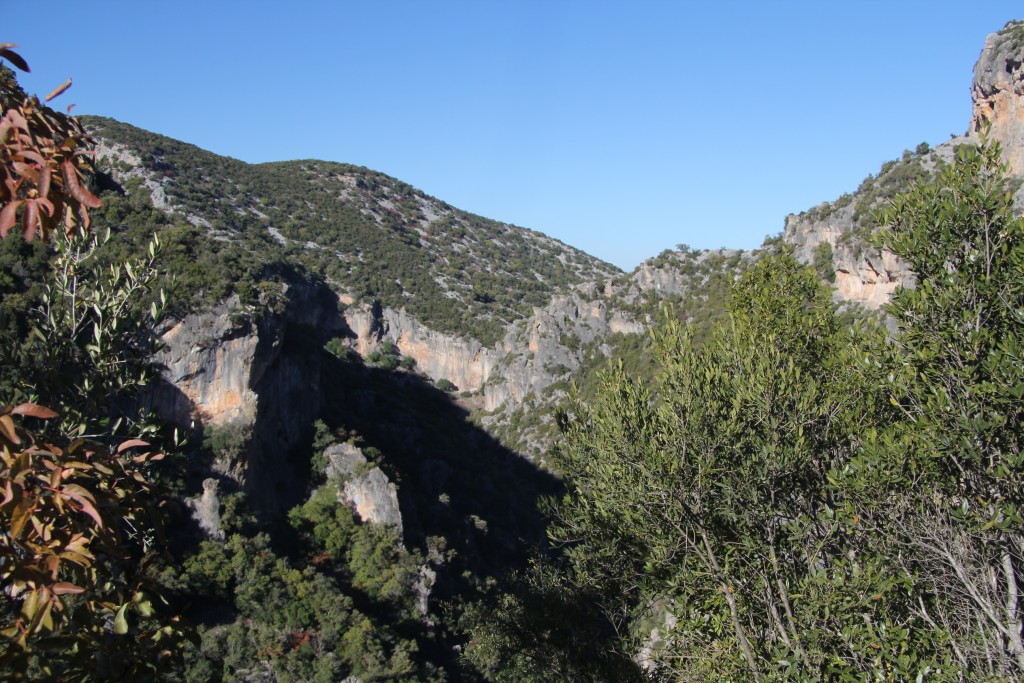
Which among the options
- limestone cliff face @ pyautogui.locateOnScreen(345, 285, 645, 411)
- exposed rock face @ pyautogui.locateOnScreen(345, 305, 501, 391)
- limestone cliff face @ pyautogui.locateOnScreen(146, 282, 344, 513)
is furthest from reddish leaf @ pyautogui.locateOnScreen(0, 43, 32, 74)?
exposed rock face @ pyautogui.locateOnScreen(345, 305, 501, 391)

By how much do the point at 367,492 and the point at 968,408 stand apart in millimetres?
34025

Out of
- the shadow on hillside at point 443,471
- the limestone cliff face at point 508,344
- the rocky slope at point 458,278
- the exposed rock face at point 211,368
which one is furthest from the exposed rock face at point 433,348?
the exposed rock face at point 211,368

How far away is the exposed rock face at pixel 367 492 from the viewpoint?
3653 cm

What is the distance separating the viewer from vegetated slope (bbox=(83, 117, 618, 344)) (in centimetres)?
6450

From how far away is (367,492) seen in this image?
36.9m

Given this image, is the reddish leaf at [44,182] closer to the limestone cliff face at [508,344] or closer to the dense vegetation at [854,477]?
the dense vegetation at [854,477]

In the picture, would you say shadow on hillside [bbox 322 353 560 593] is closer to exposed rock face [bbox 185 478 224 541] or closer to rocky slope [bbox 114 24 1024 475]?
rocky slope [bbox 114 24 1024 475]

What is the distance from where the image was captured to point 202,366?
1247 inches

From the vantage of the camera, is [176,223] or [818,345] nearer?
[818,345]

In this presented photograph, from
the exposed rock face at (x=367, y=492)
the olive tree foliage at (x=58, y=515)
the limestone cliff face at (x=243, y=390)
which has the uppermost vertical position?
the olive tree foliage at (x=58, y=515)

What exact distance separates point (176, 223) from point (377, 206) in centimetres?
5374

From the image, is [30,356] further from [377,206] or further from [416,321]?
[377,206]

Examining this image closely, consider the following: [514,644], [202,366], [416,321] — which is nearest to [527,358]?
[416,321]

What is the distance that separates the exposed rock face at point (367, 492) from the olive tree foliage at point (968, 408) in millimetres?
32451
